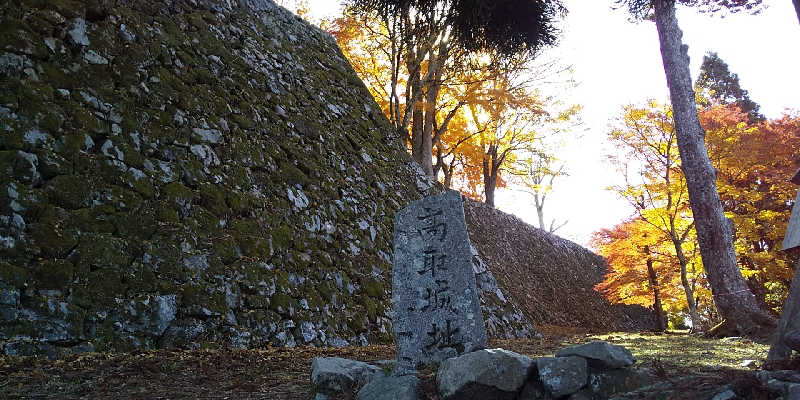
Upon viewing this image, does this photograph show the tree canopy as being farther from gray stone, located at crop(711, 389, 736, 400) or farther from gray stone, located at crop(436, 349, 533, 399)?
gray stone, located at crop(711, 389, 736, 400)

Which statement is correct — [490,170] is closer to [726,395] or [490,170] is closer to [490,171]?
[490,171]

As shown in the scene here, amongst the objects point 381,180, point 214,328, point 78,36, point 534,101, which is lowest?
point 214,328

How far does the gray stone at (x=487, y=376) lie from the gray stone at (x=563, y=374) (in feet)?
0.45

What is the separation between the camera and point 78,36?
5.41m

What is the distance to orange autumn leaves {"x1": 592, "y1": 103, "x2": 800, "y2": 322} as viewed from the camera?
38.8ft

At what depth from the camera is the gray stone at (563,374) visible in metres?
2.81

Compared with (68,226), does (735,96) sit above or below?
above

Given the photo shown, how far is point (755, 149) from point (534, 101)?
636cm

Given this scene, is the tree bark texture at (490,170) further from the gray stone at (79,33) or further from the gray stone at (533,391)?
the gray stone at (533,391)

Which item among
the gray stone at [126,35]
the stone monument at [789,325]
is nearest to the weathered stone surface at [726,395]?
the stone monument at [789,325]

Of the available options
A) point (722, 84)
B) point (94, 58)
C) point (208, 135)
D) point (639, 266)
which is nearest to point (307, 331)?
point (208, 135)

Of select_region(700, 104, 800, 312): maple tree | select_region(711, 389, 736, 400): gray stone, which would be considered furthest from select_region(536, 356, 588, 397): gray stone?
select_region(700, 104, 800, 312): maple tree

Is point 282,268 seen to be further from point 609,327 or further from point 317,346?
point 609,327

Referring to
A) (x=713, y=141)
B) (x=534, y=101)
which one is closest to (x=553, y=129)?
(x=534, y=101)
